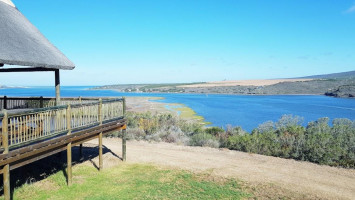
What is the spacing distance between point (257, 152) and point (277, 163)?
2.50m

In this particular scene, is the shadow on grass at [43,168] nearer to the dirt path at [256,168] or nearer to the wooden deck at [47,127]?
the dirt path at [256,168]

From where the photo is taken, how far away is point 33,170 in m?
12.0

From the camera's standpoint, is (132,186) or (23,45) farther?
(132,186)

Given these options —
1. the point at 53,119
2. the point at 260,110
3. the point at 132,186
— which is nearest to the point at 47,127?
the point at 53,119

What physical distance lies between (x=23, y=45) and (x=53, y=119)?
2.84m

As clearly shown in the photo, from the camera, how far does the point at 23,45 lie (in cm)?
969

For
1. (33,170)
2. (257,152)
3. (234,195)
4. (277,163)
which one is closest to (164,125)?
(257,152)

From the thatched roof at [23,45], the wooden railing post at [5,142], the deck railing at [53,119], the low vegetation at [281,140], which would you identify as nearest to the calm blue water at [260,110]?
the low vegetation at [281,140]

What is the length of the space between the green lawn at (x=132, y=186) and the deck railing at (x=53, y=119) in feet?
7.23

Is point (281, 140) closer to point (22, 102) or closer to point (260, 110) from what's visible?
point (22, 102)

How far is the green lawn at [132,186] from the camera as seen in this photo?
9.68m

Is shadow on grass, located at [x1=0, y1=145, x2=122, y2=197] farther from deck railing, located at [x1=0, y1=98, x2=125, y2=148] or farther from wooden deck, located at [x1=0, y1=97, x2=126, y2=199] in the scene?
deck railing, located at [x1=0, y1=98, x2=125, y2=148]

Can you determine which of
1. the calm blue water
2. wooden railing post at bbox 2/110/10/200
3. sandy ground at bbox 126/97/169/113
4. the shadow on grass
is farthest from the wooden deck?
sandy ground at bbox 126/97/169/113

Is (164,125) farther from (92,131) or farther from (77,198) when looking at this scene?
(77,198)
